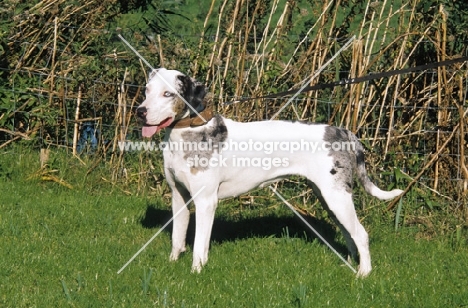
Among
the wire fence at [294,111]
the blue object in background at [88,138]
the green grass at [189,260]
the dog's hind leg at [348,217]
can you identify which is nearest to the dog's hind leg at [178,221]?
the green grass at [189,260]

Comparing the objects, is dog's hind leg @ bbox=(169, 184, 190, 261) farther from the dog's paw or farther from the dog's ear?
the dog's ear

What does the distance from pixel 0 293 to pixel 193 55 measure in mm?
3448

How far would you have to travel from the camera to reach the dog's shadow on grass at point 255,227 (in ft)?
21.8

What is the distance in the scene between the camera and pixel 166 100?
5453 mm

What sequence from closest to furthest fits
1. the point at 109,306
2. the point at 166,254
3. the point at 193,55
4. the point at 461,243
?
1. the point at 109,306
2. the point at 166,254
3. the point at 461,243
4. the point at 193,55

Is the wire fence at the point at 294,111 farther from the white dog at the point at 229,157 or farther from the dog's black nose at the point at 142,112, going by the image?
the dog's black nose at the point at 142,112

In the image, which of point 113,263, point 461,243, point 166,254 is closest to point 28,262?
point 113,263

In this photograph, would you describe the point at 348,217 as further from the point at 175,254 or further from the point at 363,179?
the point at 175,254

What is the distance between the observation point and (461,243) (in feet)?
21.0

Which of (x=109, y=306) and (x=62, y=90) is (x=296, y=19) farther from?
(x=109, y=306)

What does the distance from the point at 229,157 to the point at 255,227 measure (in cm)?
138

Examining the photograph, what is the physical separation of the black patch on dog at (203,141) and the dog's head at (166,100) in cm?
15

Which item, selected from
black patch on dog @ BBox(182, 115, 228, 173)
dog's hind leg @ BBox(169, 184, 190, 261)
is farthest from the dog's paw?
black patch on dog @ BBox(182, 115, 228, 173)

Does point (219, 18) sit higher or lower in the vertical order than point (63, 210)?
higher
